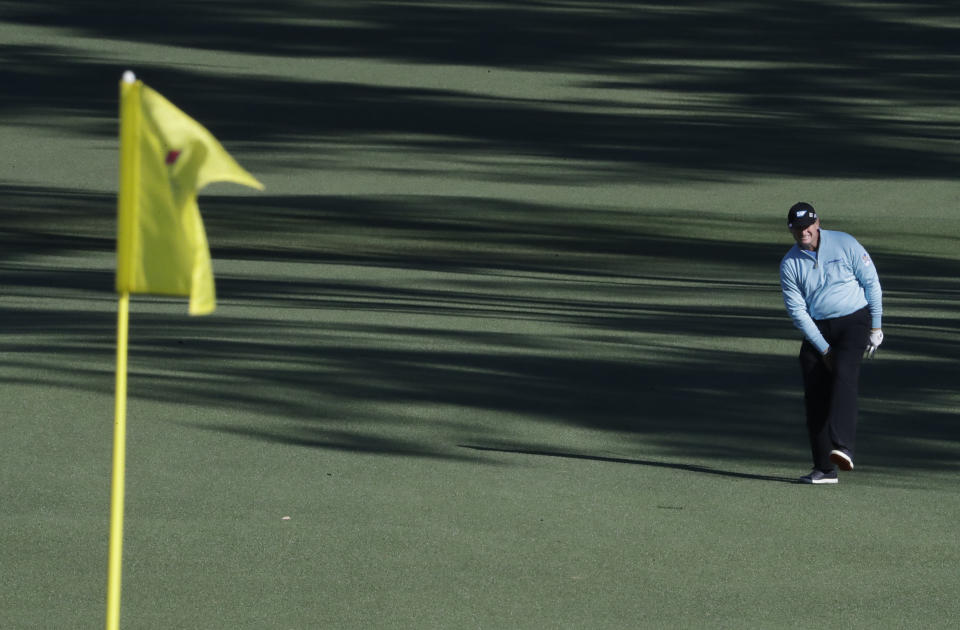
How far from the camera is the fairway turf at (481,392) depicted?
26.3ft

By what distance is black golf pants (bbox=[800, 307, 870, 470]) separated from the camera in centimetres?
1015

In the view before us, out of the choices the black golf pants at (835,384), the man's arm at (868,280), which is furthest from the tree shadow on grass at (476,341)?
the man's arm at (868,280)

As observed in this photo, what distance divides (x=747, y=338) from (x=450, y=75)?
1170 inches

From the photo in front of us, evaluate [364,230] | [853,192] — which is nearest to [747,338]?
[364,230]

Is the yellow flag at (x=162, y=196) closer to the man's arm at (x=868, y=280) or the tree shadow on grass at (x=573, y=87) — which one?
the man's arm at (x=868, y=280)

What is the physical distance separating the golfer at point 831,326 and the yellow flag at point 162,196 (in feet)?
17.2

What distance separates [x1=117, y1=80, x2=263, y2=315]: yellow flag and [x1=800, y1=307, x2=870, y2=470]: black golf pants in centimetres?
544

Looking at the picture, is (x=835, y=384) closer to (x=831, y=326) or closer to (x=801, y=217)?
(x=831, y=326)

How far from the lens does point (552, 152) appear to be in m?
36.2

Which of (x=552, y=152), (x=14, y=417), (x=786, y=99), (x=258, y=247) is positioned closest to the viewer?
(x=14, y=417)

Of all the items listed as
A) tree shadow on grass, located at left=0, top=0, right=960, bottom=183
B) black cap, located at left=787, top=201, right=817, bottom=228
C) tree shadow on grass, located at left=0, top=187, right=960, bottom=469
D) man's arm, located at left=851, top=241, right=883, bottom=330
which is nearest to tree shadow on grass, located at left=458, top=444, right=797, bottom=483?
tree shadow on grass, located at left=0, top=187, right=960, bottom=469

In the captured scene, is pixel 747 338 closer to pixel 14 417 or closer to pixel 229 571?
pixel 14 417

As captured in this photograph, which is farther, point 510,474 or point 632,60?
point 632,60

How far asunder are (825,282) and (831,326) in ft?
0.87
